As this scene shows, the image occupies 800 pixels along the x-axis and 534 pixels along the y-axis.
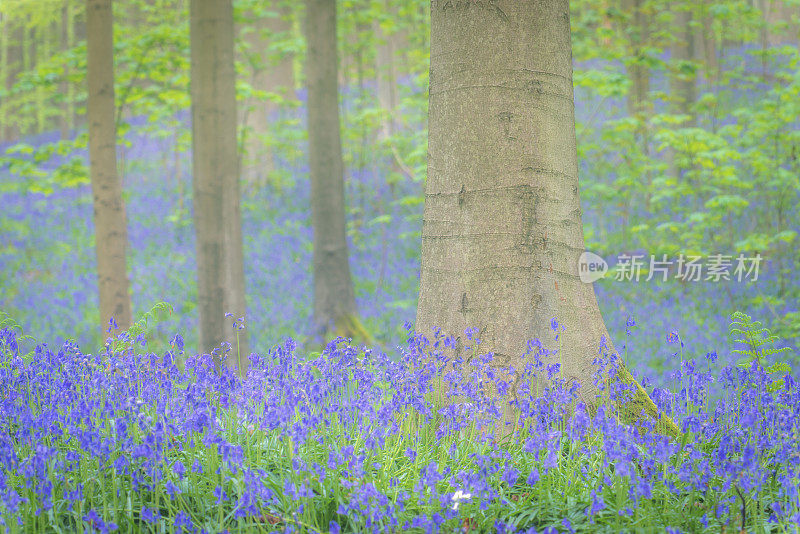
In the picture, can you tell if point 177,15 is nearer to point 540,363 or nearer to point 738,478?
point 540,363

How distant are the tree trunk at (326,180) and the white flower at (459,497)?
6902 millimetres

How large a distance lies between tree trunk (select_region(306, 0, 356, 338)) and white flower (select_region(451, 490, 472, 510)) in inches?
272

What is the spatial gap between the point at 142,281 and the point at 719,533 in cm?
1211

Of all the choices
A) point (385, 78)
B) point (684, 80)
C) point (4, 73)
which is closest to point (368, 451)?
point (684, 80)

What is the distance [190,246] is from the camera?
47.3 feet

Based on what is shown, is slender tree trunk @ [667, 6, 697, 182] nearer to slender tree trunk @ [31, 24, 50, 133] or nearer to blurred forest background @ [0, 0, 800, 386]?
blurred forest background @ [0, 0, 800, 386]

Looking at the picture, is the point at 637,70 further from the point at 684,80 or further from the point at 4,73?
the point at 4,73

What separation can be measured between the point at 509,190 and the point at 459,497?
1.51 m

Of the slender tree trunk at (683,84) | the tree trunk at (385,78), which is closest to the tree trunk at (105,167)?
the tree trunk at (385,78)

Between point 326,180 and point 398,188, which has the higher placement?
point 398,188

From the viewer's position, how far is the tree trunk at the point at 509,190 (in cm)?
319

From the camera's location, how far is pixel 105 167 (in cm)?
696

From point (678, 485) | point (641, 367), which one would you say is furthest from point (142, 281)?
point (678, 485)

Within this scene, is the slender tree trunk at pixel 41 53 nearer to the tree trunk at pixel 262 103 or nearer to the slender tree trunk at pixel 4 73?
the slender tree trunk at pixel 4 73
